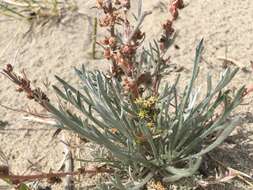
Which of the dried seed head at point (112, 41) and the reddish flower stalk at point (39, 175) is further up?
the dried seed head at point (112, 41)

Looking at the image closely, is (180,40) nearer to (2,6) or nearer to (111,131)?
(111,131)

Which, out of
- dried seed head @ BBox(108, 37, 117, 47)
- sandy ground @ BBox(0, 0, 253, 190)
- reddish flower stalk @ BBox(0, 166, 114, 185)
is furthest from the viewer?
sandy ground @ BBox(0, 0, 253, 190)

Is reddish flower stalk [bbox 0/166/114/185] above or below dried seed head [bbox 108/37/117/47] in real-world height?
below

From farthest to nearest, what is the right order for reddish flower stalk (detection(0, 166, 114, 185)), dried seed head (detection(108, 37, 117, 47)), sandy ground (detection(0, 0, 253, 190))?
sandy ground (detection(0, 0, 253, 190)) → dried seed head (detection(108, 37, 117, 47)) → reddish flower stalk (detection(0, 166, 114, 185))

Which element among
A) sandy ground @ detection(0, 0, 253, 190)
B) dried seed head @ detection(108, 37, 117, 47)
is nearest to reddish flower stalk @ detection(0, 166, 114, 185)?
sandy ground @ detection(0, 0, 253, 190)

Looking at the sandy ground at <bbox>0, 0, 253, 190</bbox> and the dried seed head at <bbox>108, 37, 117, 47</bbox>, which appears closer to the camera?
the dried seed head at <bbox>108, 37, 117, 47</bbox>

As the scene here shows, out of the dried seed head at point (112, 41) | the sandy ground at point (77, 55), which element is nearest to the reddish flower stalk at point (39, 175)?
the sandy ground at point (77, 55)

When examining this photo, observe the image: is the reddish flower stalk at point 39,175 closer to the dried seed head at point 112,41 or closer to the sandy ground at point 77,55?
the sandy ground at point 77,55

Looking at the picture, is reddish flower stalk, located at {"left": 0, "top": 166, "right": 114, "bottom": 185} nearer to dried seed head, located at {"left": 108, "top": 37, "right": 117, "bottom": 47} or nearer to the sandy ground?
the sandy ground

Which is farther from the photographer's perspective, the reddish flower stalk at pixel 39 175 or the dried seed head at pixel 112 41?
the dried seed head at pixel 112 41

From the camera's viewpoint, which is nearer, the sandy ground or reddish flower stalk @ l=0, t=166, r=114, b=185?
reddish flower stalk @ l=0, t=166, r=114, b=185
